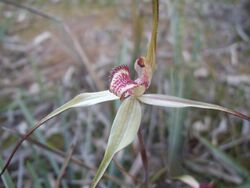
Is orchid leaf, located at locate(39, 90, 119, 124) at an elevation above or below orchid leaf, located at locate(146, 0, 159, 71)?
below

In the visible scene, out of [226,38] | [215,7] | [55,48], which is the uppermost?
[55,48]

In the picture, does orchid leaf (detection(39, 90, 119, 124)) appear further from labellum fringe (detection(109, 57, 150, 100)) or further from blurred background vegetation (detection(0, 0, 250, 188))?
blurred background vegetation (detection(0, 0, 250, 188))

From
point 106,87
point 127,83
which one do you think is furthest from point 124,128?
point 106,87

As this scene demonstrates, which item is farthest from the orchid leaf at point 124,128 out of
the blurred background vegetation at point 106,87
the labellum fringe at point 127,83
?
the blurred background vegetation at point 106,87

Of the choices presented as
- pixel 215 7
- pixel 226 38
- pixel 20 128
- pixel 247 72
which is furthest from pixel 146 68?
pixel 215 7

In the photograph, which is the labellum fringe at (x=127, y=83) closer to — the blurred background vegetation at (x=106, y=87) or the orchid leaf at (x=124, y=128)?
the orchid leaf at (x=124, y=128)

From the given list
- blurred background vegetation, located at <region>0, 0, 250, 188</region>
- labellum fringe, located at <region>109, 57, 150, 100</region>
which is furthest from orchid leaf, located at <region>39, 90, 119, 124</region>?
blurred background vegetation, located at <region>0, 0, 250, 188</region>

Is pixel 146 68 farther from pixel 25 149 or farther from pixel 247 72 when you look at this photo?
pixel 247 72
